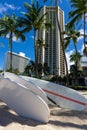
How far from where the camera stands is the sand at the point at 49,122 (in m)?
8.94

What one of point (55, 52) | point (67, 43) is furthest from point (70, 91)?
point (55, 52)

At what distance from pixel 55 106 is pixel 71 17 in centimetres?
1782

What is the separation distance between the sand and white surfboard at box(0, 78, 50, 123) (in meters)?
0.25

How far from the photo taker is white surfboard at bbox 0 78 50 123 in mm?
9859

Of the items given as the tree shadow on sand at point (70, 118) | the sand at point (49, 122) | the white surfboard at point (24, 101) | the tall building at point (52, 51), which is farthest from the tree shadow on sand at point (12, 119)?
the tall building at point (52, 51)

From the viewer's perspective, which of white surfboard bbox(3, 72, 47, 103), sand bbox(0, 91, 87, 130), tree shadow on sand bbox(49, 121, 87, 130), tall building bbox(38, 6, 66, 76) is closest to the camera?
sand bbox(0, 91, 87, 130)

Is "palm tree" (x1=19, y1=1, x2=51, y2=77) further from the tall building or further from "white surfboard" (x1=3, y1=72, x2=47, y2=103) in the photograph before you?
the tall building

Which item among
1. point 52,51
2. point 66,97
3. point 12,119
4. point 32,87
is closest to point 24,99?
point 12,119

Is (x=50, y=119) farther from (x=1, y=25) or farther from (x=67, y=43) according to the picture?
(x=67, y=43)

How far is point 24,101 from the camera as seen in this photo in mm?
10180

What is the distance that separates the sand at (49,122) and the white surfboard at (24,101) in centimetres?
25

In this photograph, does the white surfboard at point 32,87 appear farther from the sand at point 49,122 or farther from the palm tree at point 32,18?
the palm tree at point 32,18

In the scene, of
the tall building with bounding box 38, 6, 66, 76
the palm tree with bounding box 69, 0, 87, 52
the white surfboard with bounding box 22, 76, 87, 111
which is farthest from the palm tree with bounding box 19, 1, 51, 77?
the tall building with bounding box 38, 6, 66, 76

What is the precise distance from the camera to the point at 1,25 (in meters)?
36.8
